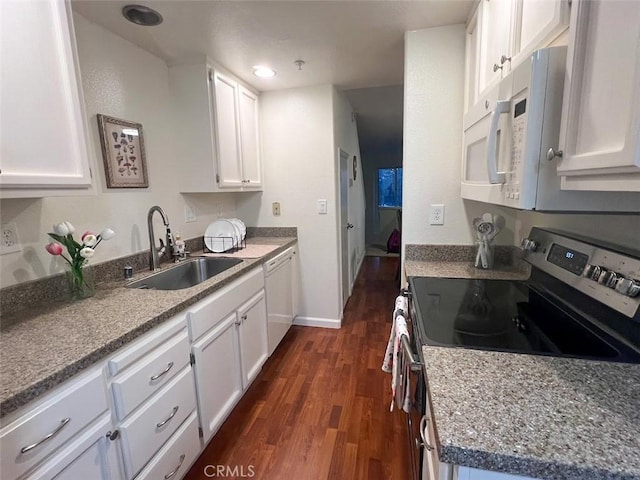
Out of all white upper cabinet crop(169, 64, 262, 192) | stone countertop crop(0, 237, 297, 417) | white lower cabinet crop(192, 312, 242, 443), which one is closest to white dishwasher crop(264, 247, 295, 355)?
white lower cabinet crop(192, 312, 242, 443)

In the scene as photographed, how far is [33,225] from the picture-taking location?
4.43 ft

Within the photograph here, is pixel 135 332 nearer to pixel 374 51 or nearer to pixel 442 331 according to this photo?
pixel 442 331

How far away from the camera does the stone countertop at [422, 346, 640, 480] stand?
1.73 ft

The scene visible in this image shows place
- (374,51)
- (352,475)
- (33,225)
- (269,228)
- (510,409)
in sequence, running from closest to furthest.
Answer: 1. (510,409)
2. (33,225)
3. (352,475)
4. (374,51)
5. (269,228)

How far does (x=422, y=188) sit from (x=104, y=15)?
1.92 meters

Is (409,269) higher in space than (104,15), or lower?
lower

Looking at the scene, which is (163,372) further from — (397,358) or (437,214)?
(437,214)

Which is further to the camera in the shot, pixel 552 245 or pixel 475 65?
pixel 475 65

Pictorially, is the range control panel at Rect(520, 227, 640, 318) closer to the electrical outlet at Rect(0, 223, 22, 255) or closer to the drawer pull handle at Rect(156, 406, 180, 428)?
the drawer pull handle at Rect(156, 406, 180, 428)

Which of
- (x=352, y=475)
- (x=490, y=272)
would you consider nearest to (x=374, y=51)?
(x=490, y=272)

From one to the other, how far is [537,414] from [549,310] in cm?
72

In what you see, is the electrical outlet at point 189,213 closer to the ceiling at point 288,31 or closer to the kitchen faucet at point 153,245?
the kitchen faucet at point 153,245
